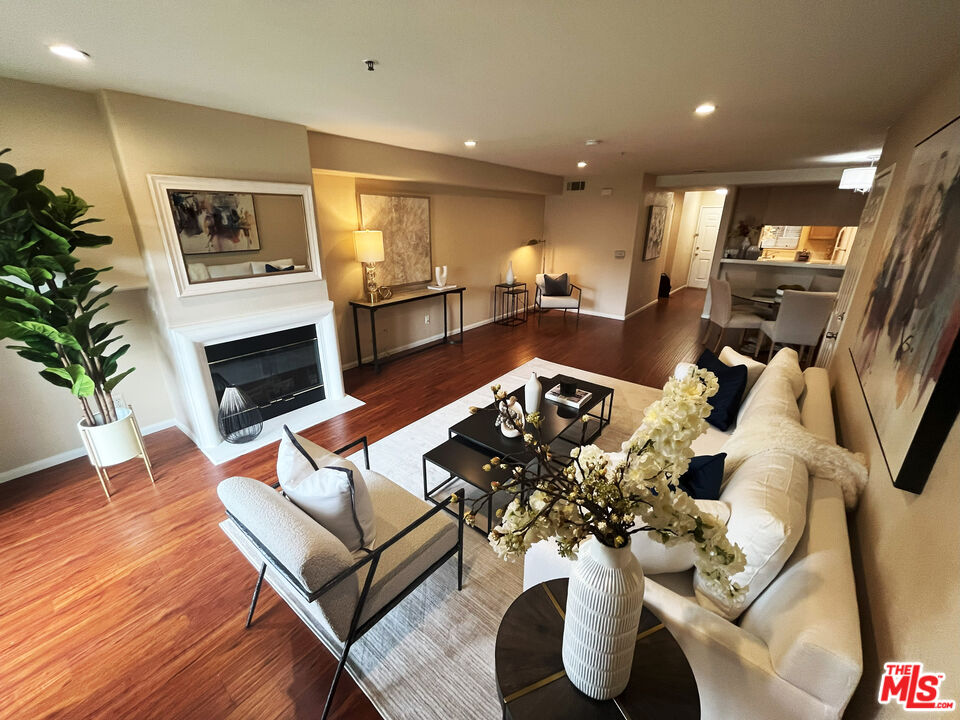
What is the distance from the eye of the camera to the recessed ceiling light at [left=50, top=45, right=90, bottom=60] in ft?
5.42

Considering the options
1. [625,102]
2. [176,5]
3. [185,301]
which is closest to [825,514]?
[625,102]

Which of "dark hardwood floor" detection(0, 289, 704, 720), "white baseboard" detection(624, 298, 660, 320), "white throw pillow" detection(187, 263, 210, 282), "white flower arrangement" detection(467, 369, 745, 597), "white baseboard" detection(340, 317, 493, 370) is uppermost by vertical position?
"white throw pillow" detection(187, 263, 210, 282)

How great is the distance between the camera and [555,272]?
744 centimetres

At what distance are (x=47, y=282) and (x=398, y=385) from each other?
2.58 meters

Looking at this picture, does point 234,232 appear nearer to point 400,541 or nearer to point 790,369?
point 400,541

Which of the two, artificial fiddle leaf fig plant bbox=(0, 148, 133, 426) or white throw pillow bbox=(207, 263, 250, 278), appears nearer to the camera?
artificial fiddle leaf fig plant bbox=(0, 148, 133, 426)

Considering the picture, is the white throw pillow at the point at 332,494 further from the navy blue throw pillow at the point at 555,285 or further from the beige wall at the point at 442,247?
the navy blue throw pillow at the point at 555,285

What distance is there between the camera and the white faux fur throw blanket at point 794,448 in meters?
1.44

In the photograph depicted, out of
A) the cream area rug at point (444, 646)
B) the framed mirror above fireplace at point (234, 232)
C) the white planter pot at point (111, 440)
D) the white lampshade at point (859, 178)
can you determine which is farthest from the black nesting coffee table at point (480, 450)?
the white lampshade at point (859, 178)

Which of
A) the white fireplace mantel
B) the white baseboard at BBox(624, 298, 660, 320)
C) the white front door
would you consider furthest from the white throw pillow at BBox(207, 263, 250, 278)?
the white front door

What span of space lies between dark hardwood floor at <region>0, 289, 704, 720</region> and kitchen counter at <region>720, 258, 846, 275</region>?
6.15 metres

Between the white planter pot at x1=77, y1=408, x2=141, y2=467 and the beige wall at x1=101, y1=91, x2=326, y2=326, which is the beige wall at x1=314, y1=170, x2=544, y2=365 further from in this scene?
the white planter pot at x1=77, y1=408, x2=141, y2=467

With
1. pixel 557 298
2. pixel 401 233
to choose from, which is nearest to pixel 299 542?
pixel 401 233

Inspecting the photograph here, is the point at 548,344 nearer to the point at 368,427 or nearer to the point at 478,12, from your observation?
the point at 368,427
